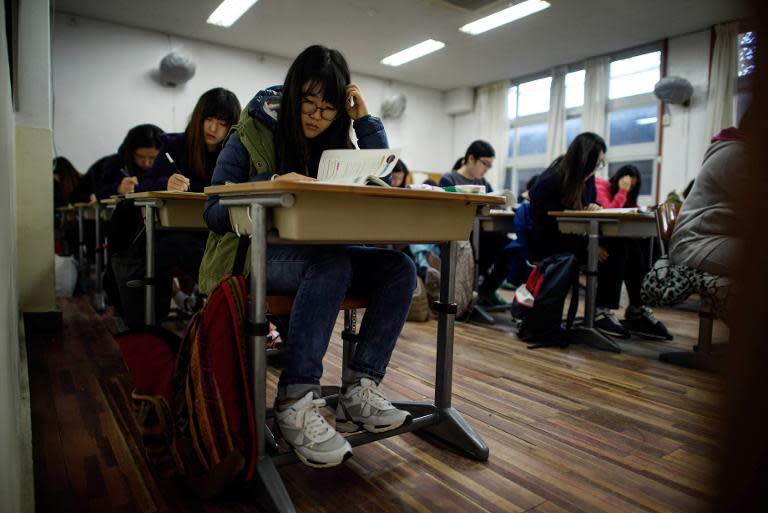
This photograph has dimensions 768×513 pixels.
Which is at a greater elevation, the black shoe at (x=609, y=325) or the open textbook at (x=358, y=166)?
the open textbook at (x=358, y=166)

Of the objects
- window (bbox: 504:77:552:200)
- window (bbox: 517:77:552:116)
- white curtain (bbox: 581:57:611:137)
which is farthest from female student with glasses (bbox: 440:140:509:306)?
window (bbox: 517:77:552:116)

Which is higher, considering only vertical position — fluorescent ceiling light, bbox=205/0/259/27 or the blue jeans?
fluorescent ceiling light, bbox=205/0/259/27

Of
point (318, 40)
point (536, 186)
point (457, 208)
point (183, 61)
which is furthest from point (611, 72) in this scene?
point (457, 208)

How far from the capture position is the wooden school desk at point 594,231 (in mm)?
2451

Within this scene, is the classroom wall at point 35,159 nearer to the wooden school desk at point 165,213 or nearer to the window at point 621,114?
the wooden school desk at point 165,213

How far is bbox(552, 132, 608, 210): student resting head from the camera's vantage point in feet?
8.49

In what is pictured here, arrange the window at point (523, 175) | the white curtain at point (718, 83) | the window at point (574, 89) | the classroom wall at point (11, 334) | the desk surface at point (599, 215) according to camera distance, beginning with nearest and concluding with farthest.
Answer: the classroom wall at point (11, 334)
the desk surface at point (599, 215)
the white curtain at point (718, 83)
the window at point (574, 89)
the window at point (523, 175)

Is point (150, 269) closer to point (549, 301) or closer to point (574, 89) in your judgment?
point (549, 301)

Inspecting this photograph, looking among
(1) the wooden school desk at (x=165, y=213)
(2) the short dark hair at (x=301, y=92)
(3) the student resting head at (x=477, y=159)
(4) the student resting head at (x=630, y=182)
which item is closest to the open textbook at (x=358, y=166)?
(2) the short dark hair at (x=301, y=92)

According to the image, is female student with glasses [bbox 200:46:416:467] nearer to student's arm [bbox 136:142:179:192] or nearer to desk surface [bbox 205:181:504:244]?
desk surface [bbox 205:181:504:244]

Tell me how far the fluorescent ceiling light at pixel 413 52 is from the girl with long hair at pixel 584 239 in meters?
3.86

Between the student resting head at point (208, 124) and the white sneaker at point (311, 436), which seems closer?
the white sneaker at point (311, 436)

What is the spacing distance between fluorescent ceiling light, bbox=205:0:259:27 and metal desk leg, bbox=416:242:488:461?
4657 mm

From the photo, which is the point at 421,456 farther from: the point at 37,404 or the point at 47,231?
the point at 47,231
